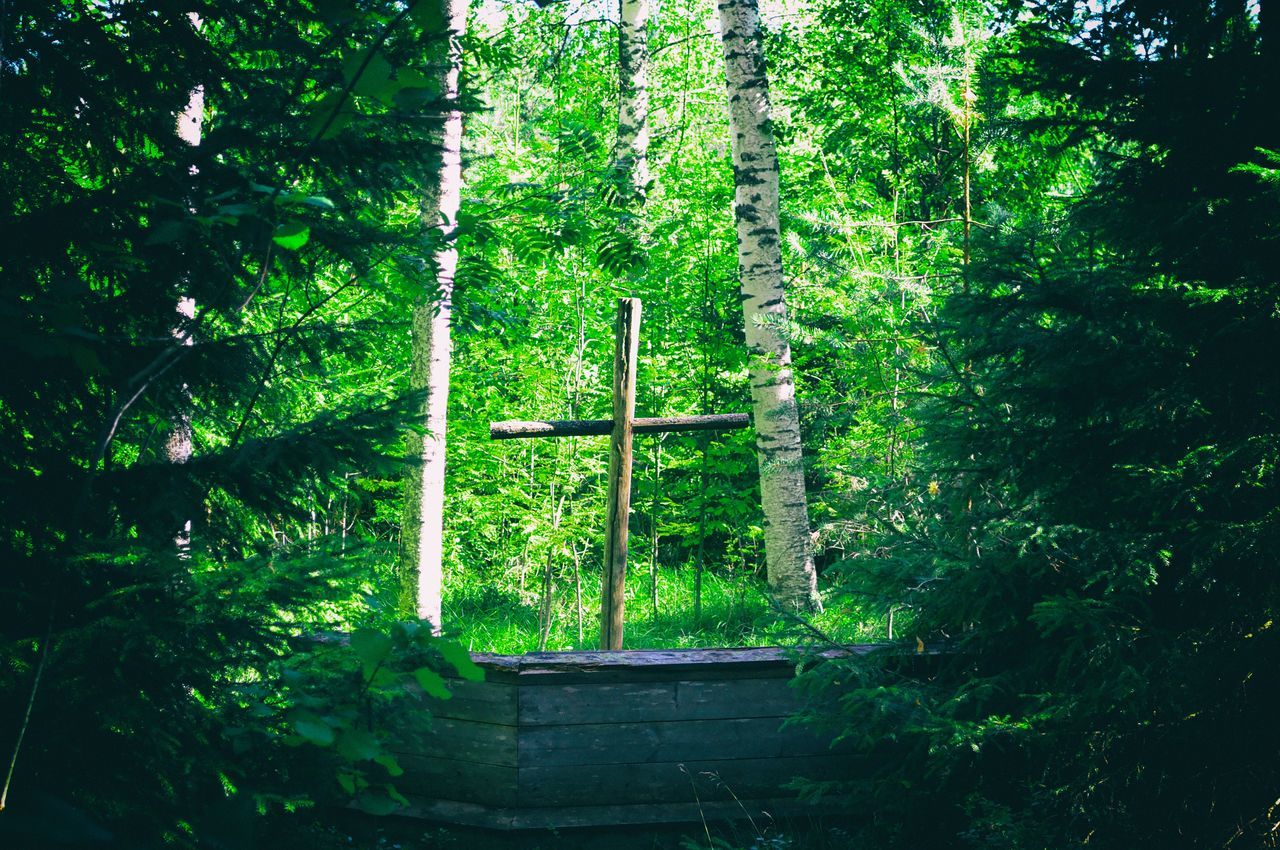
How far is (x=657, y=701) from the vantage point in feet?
13.4

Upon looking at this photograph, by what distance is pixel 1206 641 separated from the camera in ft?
9.98

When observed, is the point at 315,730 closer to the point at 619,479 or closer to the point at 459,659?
the point at 459,659

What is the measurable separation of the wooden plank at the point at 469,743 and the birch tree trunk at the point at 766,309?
11.0 ft

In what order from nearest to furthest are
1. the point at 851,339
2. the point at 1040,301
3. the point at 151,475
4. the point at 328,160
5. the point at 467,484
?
the point at 151,475 → the point at 328,160 → the point at 1040,301 → the point at 851,339 → the point at 467,484

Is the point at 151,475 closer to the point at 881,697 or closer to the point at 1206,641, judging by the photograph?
the point at 881,697

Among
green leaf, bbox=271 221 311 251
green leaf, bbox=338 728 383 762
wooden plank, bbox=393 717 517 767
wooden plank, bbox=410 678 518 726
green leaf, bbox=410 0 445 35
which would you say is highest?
green leaf, bbox=410 0 445 35

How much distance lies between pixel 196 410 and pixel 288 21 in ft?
3.54

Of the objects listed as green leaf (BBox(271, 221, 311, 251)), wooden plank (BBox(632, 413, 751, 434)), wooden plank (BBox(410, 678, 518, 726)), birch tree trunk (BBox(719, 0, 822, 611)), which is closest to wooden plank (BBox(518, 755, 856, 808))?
wooden plank (BBox(410, 678, 518, 726))

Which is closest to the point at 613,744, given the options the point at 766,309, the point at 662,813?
the point at 662,813

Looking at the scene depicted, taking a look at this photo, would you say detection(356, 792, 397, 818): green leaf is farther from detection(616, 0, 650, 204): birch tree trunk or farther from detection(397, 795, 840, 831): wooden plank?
detection(616, 0, 650, 204): birch tree trunk

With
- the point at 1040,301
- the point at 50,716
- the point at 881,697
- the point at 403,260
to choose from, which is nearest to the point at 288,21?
the point at 403,260

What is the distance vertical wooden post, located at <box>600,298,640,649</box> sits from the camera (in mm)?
5195

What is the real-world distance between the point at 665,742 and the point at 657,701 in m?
0.19

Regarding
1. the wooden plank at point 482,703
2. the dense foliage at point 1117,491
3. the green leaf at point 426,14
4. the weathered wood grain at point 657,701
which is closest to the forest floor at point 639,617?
the weathered wood grain at point 657,701
